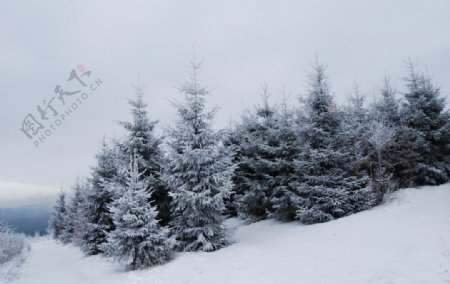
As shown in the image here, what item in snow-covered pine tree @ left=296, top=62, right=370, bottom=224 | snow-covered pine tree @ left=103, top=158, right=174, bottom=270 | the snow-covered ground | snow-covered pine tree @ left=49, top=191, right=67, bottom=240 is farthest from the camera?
snow-covered pine tree @ left=49, top=191, right=67, bottom=240

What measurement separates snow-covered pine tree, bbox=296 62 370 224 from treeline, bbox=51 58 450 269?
5 centimetres

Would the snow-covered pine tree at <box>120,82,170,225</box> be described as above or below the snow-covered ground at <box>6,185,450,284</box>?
above

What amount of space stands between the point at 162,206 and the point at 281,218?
20.7ft

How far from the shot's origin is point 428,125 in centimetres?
1891

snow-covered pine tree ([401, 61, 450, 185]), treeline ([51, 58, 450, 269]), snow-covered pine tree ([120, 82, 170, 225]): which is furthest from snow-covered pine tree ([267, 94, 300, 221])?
snow-covered pine tree ([401, 61, 450, 185])

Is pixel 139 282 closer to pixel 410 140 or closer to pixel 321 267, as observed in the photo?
pixel 321 267

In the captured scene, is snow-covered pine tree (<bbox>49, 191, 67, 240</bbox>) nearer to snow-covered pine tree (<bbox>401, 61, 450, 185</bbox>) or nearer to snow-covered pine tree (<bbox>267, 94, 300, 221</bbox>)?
snow-covered pine tree (<bbox>267, 94, 300, 221</bbox>)

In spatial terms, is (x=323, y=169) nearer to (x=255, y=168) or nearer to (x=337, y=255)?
(x=255, y=168)

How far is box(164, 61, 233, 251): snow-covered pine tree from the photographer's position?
13.0 metres

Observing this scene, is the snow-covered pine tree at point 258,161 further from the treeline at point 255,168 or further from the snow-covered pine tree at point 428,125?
the snow-covered pine tree at point 428,125

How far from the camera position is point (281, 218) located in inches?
664

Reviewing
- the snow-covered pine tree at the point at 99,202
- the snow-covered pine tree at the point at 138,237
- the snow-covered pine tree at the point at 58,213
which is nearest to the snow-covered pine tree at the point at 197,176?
the snow-covered pine tree at the point at 138,237

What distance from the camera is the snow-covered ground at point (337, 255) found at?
775cm

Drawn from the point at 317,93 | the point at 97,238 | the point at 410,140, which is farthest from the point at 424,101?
the point at 97,238
